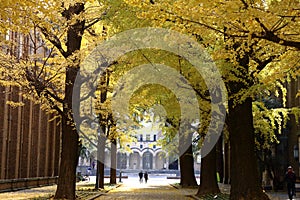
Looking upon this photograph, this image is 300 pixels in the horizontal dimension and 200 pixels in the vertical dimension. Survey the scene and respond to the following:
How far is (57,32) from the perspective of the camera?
21.2 metres

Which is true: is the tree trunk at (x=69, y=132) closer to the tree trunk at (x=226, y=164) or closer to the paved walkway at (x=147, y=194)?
the paved walkway at (x=147, y=194)

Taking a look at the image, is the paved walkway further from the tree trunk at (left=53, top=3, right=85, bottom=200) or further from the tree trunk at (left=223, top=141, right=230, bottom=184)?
the tree trunk at (left=223, top=141, right=230, bottom=184)

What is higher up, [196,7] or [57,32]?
[57,32]

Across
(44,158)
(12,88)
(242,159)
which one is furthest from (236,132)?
(44,158)

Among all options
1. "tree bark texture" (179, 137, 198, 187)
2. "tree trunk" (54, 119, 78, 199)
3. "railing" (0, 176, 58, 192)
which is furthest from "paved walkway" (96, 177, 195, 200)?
"railing" (0, 176, 58, 192)

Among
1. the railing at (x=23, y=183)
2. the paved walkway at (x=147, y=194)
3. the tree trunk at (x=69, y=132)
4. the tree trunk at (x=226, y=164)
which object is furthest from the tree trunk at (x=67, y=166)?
the tree trunk at (x=226, y=164)

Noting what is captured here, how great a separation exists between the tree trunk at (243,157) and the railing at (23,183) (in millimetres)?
17821

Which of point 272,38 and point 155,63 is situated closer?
point 272,38

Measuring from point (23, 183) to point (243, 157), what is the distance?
75.2ft

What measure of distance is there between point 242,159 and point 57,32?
30.8 feet

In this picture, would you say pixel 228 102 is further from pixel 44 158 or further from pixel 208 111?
pixel 44 158

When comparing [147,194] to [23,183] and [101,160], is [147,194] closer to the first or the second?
[101,160]

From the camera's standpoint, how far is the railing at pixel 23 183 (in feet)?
104

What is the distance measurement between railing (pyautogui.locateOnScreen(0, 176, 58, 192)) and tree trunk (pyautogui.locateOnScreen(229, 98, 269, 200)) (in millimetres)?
17821
